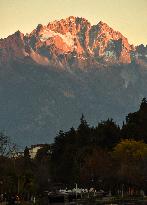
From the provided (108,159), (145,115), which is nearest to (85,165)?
(108,159)

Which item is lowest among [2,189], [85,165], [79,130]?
[2,189]

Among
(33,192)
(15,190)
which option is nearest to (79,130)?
(33,192)

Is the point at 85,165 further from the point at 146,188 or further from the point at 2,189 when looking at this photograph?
the point at 2,189

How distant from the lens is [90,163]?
539ft

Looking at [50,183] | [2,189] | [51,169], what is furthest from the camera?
[51,169]

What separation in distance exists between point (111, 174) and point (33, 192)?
93.8 feet

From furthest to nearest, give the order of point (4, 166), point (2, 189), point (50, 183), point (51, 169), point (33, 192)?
1. point (51, 169)
2. point (50, 183)
3. point (33, 192)
4. point (4, 166)
5. point (2, 189)

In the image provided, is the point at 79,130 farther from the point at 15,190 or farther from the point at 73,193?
the point at 15,190

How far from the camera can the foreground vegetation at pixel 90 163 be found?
130m

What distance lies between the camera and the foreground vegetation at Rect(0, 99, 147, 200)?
130 m

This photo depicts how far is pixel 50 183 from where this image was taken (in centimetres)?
17938

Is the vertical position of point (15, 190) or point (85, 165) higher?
point (85, 165)

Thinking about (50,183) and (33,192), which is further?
(50,183)

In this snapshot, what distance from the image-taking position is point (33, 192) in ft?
438
